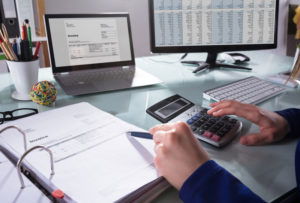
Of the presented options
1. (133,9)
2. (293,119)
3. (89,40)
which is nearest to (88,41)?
(89,40)

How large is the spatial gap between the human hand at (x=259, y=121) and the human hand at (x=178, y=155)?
170 mm

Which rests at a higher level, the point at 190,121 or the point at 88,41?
the point at 88,41

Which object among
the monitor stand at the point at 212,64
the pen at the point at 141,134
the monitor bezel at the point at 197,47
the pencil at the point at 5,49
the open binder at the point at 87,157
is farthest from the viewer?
the monitor stand at the point at 212,64

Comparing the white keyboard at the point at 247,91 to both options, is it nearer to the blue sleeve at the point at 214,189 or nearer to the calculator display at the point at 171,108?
the calculator display at the point at 171,108

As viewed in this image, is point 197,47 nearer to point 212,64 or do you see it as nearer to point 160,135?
point 212,64

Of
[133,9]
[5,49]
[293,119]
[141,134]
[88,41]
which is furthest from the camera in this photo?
[133,9]

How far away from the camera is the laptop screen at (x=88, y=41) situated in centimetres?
101

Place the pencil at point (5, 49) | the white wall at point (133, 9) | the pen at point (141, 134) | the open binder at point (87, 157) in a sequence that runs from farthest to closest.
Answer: the white wall at point (133, 9)
the pencil at point (5, 49)
the pen at point (141, 134)
the open binder at point (87, 157)

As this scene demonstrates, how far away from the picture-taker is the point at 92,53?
3.50ft

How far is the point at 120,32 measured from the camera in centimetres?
111

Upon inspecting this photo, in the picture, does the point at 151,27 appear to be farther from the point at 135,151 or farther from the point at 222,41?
the point at 135,151

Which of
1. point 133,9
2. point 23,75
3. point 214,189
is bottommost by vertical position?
point 214,189

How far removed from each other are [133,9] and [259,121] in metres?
2.13

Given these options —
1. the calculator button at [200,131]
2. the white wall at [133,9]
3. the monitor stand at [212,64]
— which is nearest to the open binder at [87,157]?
the calculator button at [200,131]
